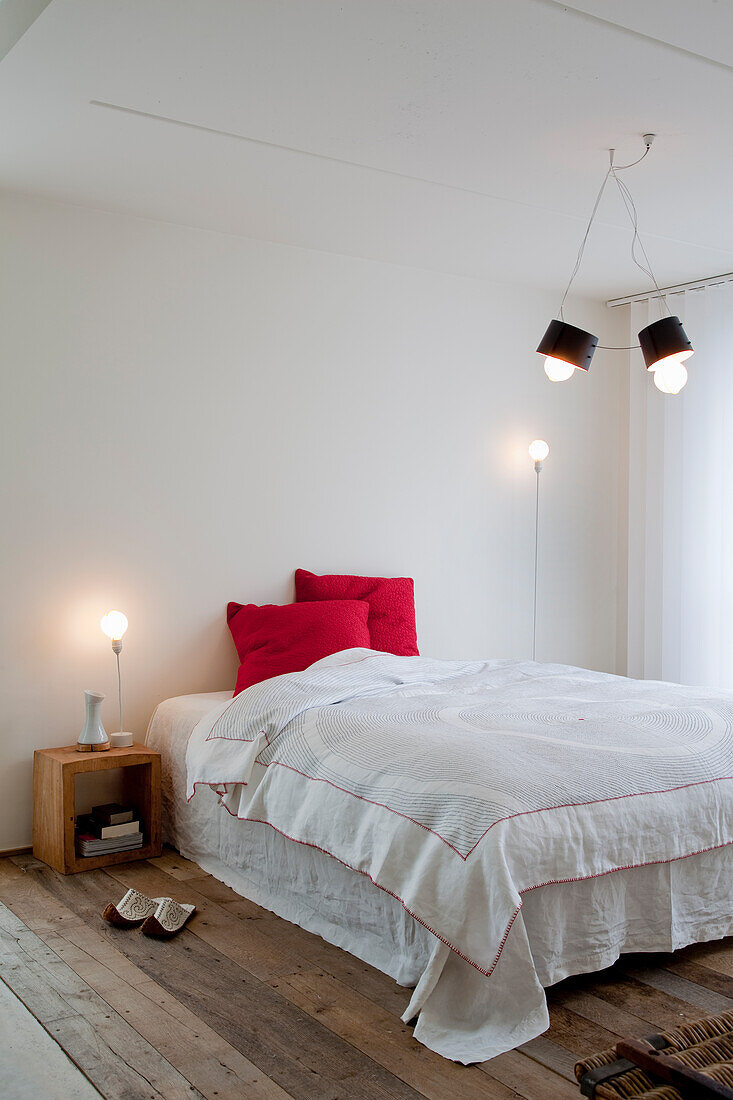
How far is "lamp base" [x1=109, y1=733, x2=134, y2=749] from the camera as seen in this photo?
12.0ft

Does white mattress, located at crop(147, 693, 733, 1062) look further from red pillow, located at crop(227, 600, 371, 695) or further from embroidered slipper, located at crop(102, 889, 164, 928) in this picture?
red pillow, located at crop(227, 600, 371, 695)

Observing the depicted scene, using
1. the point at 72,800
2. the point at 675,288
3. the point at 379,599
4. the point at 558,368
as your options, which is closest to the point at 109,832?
the point at 72,800

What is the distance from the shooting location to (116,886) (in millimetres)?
3270

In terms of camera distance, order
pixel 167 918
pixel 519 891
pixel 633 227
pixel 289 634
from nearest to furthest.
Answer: pixel 519 891 < pixel 167 918 < pixel 289 634 < pixel 633 227

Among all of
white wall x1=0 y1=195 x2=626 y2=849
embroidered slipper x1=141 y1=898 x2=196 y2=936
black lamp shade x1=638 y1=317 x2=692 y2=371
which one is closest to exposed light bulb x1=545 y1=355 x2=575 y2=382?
black lamp shade x1=638 y1=317 x2=692 y2=371

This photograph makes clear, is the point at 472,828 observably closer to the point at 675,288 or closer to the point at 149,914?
the point at 149,914

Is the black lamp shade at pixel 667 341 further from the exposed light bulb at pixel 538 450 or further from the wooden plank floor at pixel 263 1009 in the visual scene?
the wooden plank floor at pixel 263 1009

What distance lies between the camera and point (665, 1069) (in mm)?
1545

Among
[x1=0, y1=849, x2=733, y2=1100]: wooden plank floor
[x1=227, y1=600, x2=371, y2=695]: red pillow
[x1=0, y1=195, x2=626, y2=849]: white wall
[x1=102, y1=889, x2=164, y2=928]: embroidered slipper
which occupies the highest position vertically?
[x1=0, y1=195, x2=626, y2=849]: white wall

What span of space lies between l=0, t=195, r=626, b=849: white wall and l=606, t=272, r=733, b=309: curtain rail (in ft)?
0.41

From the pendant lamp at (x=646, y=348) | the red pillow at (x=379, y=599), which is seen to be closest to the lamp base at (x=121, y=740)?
the red pillow at (x=379, y=599)

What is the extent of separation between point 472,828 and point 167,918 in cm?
112

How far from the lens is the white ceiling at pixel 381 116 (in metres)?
2.48

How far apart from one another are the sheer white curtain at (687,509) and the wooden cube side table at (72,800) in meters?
2.79
